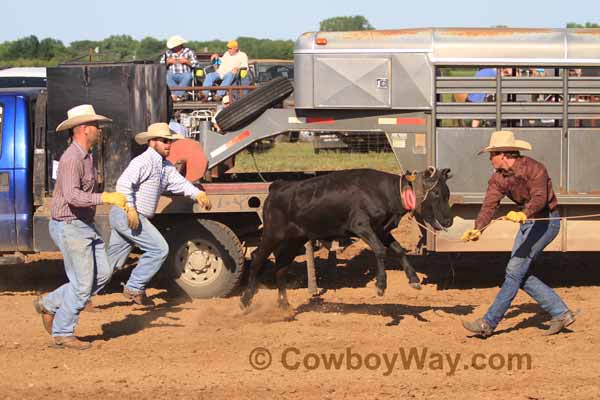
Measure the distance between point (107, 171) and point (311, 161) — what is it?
406 inches

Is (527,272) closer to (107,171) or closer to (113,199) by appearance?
(113,199)

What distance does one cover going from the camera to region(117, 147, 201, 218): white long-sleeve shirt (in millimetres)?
9617

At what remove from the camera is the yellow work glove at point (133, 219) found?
876cm

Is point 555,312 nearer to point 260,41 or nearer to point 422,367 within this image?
point 422,367

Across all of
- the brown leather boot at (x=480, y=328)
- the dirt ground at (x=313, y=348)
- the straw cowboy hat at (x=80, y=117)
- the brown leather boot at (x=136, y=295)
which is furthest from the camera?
the brown leather boot at (x=136, y=295)

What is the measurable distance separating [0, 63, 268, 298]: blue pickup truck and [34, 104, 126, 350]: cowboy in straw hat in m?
2.15

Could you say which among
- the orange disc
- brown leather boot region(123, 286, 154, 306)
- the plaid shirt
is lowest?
brown leather boot region(123, 286, 154, 306)

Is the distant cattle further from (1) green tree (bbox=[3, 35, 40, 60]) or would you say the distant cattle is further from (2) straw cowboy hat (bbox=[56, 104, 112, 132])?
(1) green tree (bbox=[3, 35, 40, 60])

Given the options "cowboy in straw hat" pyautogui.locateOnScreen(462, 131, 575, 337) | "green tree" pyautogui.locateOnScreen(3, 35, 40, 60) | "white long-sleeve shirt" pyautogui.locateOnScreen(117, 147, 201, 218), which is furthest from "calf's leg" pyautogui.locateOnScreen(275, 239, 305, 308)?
"green tree" pyautogui.locateOnScreen(3, 35, 40, 60)

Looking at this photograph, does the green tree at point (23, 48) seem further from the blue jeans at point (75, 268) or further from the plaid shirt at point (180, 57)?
the blue jeans at point (75, 268)

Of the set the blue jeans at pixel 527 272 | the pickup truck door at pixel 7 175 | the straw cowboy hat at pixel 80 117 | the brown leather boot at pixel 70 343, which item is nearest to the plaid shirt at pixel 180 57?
the pickup truck door at pixel 7 175

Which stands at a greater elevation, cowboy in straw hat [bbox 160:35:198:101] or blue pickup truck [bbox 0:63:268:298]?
cowboy in straw hat [bbox 160:35:198:101]

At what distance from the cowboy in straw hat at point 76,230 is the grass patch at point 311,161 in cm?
886

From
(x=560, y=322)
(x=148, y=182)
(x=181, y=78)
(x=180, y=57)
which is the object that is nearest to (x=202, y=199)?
(x=148, y=182)
